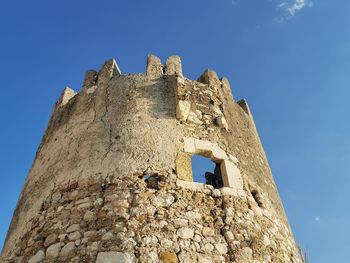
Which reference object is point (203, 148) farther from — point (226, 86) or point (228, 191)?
point (226, 86)

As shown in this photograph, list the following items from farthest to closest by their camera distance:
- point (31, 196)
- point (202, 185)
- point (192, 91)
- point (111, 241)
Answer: point (192, 91) → point (31, 196) → point (202, 185) → point (111, 241)

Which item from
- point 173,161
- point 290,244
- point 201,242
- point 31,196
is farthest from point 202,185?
point 31,196

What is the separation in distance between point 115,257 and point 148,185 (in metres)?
0.98

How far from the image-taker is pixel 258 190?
5.37 metres

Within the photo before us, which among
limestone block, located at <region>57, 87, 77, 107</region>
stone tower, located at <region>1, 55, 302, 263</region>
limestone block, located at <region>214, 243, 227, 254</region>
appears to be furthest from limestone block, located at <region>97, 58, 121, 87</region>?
limestone block, located at <region>214, 243, 227, 254</region>

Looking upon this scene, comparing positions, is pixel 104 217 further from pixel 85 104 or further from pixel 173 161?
pixel 85 104

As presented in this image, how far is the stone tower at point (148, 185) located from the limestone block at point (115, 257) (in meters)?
0.01

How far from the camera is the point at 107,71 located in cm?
645

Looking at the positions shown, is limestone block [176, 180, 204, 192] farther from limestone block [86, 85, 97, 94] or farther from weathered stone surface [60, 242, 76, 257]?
limestone block [86, 85, 97, 94]

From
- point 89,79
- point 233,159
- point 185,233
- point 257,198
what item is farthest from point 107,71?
point 185,233

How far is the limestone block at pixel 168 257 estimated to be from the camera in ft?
12.5

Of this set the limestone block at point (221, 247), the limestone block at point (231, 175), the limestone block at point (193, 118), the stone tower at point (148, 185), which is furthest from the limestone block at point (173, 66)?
the limestone block at point (221, 247)

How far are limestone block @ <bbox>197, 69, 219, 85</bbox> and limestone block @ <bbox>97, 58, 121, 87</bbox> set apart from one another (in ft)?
4.84

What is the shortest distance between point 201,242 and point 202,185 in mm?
802
